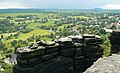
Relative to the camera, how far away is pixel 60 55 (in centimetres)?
5541

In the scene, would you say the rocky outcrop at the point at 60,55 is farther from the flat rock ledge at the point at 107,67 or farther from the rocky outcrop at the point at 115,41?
the flat rock ledge at the point at 107,67

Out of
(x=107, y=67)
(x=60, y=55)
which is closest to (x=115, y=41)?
(x=60, y=55)

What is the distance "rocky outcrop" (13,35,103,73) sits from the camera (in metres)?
50.3

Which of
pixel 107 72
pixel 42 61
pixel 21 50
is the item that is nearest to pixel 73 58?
pixel 42 61

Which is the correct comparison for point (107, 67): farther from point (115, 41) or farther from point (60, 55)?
point (115, 41)

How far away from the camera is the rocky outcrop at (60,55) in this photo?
50.3 m

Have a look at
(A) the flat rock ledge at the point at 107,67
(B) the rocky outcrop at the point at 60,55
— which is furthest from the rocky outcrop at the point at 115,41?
(A) the flat rock ledge at the point at 107,67

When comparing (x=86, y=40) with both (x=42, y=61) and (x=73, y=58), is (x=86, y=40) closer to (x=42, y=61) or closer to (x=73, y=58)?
(x=73, y=58)

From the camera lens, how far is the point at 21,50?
50.2 m

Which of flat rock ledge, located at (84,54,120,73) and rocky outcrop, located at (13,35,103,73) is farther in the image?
rocky outcrop, located at (13,35,103,73)

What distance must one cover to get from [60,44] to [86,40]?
574 centimetres

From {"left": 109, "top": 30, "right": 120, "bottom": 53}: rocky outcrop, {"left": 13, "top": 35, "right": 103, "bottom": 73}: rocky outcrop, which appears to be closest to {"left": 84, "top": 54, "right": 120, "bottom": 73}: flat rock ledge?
{"left": 13, "top": 35, "right": 103, "bottom": 73}: rocky outcrop

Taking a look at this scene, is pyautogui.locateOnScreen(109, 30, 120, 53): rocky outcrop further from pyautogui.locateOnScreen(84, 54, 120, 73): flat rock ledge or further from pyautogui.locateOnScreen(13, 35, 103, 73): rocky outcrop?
pyautogui.locateOnScreen(84, 54, 120, 73): flat rock ledge

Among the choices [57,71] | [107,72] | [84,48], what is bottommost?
[57,71]
